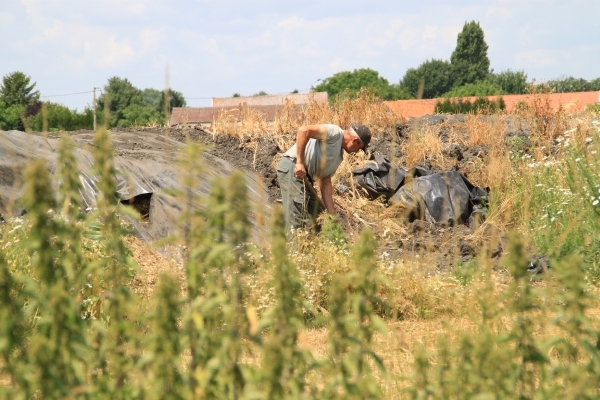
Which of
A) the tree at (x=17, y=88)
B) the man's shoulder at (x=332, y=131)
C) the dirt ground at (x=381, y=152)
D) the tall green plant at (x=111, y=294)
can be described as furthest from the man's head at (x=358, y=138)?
the tree at (x=17, y=88)

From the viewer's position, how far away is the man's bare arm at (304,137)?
268 inches

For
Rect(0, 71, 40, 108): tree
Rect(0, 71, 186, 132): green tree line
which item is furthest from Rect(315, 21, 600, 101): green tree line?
Rect(0, 71, 40, 108): tree

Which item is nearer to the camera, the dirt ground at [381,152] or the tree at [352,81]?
the dirt ground at [381,152]

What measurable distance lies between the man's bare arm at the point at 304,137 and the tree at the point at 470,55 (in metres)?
72.8

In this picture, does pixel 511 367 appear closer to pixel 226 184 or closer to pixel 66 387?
pixel 226 184

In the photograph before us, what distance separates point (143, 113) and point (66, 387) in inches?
2169

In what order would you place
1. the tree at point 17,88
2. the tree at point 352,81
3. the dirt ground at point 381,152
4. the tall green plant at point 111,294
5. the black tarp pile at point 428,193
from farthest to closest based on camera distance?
the tree at point 352,81
the tree at point 17,88
the black tarp pile at point 428,193
the dirt ground at point 381,152
the tall green plant at point 111,294

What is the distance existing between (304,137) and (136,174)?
2.71m

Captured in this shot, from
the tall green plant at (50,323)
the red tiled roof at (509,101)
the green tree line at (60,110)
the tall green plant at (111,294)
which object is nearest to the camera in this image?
the tall green plant at (50,323)

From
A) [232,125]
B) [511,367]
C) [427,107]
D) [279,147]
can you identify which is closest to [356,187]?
[279,147]

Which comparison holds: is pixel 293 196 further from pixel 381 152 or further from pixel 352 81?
pixel 352 81

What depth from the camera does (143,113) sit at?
55469mm

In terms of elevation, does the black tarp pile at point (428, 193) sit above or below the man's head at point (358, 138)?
below

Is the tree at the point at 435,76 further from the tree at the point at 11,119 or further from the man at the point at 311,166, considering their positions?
the man at the point at 311,166
